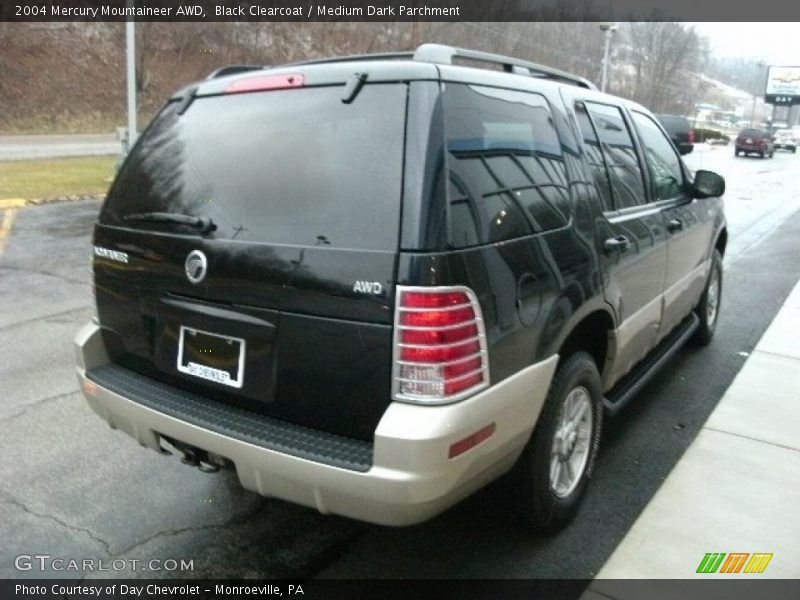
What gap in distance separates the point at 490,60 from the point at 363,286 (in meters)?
1.33

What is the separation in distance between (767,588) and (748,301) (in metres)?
5.29

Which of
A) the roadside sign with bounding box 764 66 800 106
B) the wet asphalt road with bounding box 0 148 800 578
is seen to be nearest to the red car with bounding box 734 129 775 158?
the wet asphalt road with bounding box 0 148 800 578

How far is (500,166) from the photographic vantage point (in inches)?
106

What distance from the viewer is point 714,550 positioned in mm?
3055

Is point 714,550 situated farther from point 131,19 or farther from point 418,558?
point 131,19

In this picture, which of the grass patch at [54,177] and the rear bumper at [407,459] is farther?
the grass patch at [54,177]

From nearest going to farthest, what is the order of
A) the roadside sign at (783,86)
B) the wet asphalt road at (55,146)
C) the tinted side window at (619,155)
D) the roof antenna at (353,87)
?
the roof antenna at (353,87)
the tinted side window at (619,155)
the wet asphalt road at (55,146)
the roadside sign at (783,86)

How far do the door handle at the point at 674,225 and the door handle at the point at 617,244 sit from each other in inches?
33.3

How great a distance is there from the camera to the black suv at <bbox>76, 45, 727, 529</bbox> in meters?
2.32

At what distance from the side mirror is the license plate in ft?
11.9

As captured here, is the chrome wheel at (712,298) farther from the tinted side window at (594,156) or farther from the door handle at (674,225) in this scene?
the tinted side window at (594,156)

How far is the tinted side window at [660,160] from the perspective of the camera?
172 inches

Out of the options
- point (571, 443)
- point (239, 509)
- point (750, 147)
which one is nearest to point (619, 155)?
point (571, 443)

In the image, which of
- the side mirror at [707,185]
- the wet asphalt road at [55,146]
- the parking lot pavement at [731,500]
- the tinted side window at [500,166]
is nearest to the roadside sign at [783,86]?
the wet asphalt road at [55,146]
